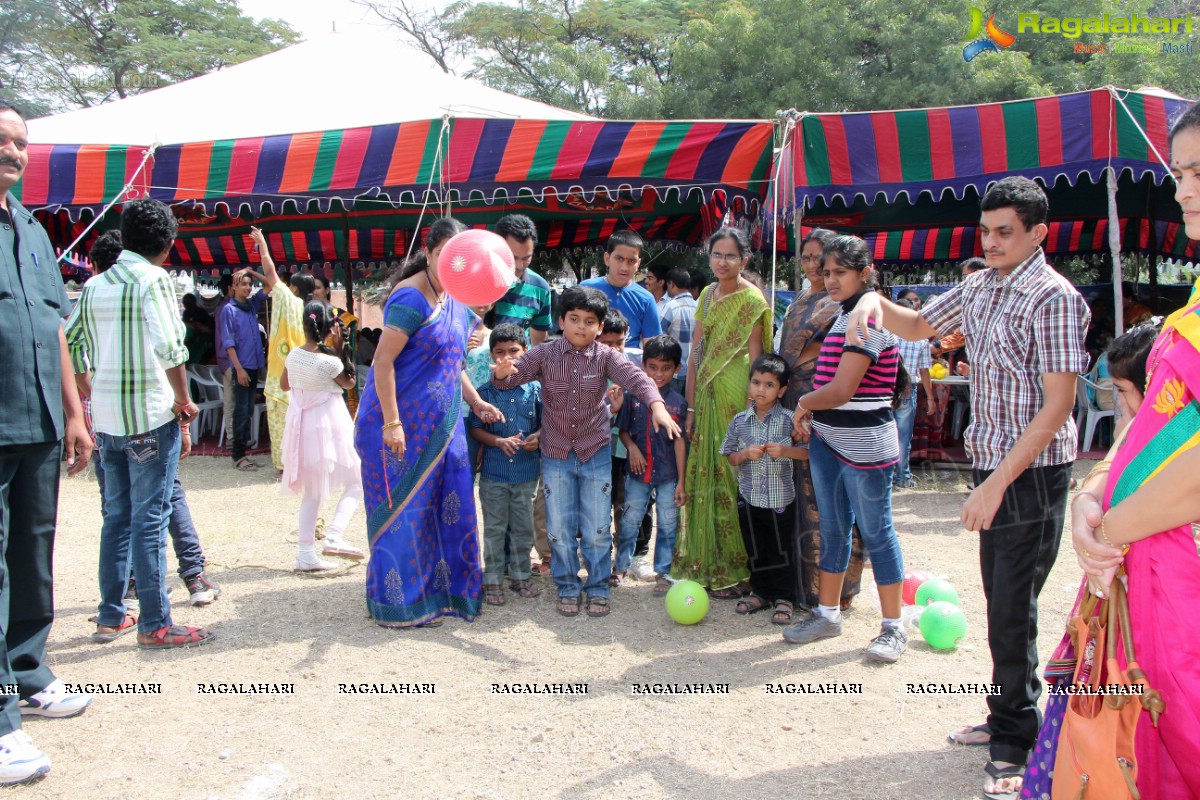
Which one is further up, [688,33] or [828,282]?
[688,33]

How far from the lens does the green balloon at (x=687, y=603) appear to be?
11.9ft

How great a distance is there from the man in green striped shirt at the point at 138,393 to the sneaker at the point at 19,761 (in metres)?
0.90

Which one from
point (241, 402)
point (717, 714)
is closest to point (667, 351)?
Answer: point (717, 714)

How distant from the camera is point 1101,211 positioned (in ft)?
30.3

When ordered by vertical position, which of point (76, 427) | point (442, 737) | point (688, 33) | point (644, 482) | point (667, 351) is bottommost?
point (442, 737)

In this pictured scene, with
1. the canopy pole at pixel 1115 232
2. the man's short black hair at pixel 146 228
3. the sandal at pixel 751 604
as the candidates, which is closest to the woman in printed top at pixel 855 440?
the sandal at pixel 751 604

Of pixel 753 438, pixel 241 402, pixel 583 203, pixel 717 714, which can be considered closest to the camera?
pixel 717 714

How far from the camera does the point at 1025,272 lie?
7.73 feet

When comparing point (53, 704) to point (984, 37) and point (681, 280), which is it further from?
point (984, 37)

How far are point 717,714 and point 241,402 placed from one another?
19.6ft

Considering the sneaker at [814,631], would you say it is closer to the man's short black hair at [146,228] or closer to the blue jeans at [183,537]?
the blue jeans at [183,537]

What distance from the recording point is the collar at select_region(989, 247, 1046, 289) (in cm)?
234

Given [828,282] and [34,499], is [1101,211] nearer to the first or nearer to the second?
[828,282]

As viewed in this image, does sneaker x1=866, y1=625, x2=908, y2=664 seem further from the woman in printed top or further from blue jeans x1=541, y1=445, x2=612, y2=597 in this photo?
blue jeans x1=541, y1=445, x2=612, y2=597
